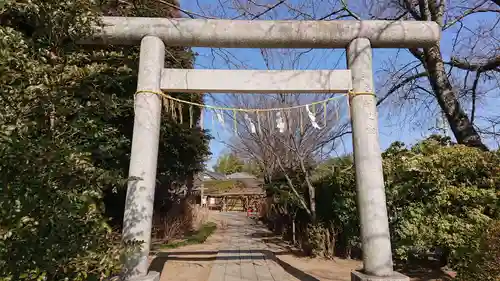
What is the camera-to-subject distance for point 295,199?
9.12 m

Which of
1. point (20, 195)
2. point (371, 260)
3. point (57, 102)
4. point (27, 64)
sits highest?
point (27, 64)

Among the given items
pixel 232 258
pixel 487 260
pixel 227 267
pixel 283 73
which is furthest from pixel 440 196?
pixel 232 258

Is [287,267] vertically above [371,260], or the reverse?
[371,260]

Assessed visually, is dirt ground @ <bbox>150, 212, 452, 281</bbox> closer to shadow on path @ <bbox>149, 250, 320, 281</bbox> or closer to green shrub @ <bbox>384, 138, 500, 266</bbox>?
shadow on path @ <bbox>149, 250, 320, 281</bbox>

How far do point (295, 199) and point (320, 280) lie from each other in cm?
362

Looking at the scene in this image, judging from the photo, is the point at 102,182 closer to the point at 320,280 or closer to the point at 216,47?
the point at 216,47

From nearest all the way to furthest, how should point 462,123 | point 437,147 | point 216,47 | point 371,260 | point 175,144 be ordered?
point 371,260 → point 216,47 → point 437,147 → point 462,123 → point 175,144

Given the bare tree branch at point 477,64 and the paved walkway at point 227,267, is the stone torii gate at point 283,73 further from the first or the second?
the bare tree branch at point 477,64

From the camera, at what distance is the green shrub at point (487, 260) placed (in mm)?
3660

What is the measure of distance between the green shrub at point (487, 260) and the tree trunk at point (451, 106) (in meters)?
3.42

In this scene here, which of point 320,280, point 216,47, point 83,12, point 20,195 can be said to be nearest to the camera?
point 20,195

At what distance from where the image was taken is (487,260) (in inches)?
148

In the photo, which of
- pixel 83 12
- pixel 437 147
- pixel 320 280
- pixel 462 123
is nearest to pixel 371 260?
pixel 320 280

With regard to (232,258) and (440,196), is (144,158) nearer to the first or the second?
(232,258)
